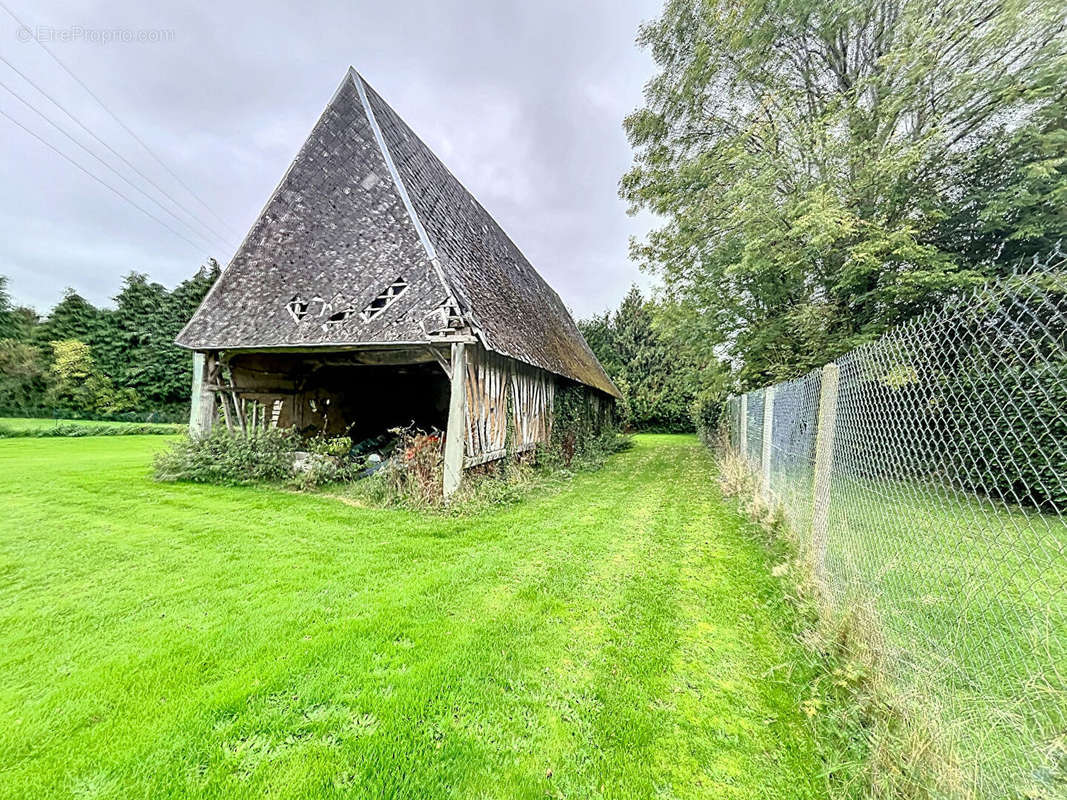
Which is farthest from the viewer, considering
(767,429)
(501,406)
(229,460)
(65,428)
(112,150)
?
(65,428)

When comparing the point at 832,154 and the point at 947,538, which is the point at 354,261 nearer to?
the point at 947,538

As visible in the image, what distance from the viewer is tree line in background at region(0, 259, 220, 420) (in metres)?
20.4

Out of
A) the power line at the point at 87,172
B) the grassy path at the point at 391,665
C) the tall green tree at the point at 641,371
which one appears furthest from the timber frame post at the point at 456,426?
the tall green tree at the point at 641,371

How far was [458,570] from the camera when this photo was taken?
12.2ft

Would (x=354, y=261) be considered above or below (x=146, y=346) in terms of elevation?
below

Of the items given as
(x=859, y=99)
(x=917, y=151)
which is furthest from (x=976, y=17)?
(x=917, y=151)

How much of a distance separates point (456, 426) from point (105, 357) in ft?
94.9

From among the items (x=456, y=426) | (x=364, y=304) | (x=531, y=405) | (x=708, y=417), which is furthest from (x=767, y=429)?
(x=708, y=417)

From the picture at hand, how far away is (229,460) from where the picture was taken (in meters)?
7.04

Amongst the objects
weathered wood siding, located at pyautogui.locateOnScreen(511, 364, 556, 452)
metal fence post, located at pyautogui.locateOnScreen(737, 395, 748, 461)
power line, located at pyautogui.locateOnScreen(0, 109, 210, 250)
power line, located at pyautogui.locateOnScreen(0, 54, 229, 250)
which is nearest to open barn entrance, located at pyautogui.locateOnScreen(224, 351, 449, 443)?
weathered wood siding, located at pyautogui.locateOnScreen(511, 364, 556, 452)

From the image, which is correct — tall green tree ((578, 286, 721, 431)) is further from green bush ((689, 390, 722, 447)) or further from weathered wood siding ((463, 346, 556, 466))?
weathered wood siding ((463, 346, 556, 466))

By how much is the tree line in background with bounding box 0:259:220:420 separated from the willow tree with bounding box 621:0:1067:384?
27.4 meters

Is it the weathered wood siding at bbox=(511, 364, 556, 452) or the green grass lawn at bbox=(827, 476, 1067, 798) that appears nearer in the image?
the green grass lawn at bbox=(827, 476, 1067, 798)

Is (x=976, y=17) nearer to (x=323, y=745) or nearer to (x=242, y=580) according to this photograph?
(x=323, y=745)
